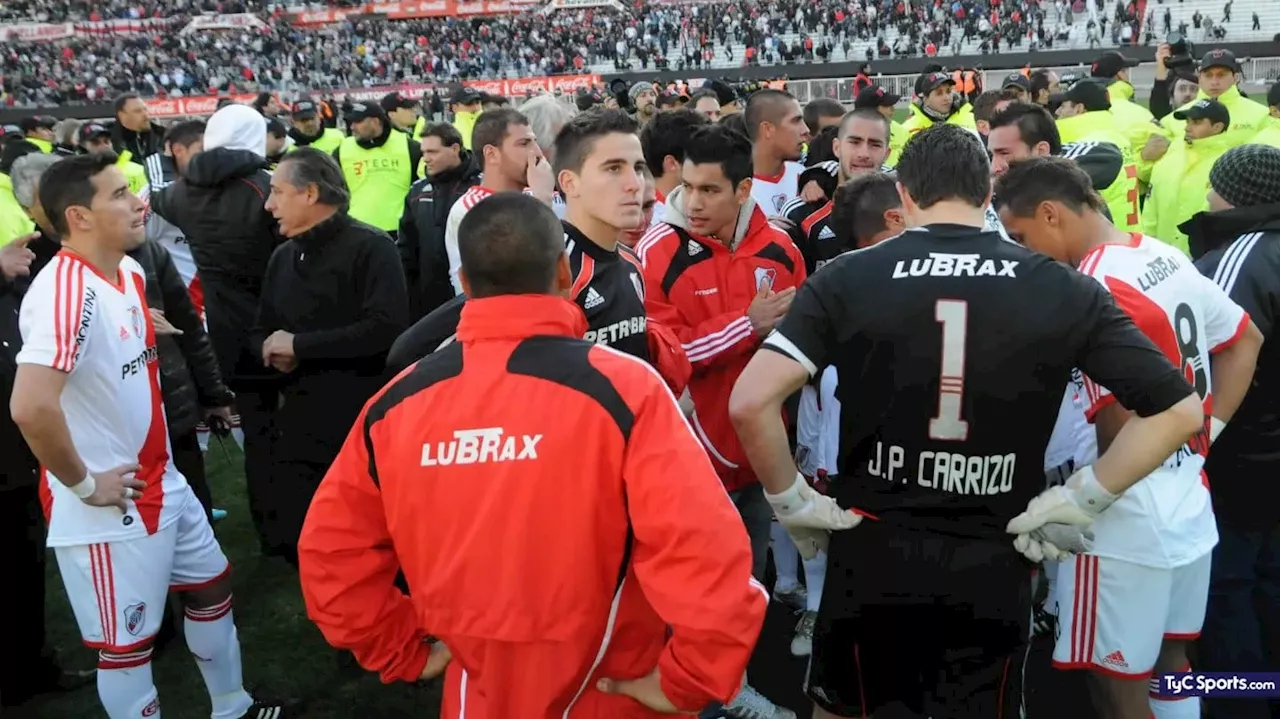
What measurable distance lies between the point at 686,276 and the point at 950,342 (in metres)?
1.40

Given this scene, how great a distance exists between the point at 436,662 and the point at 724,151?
218 cm

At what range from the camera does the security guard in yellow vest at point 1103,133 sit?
20.3 ft

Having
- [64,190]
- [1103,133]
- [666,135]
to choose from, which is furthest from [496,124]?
[1103,133]

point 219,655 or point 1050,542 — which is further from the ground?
point 1050,542

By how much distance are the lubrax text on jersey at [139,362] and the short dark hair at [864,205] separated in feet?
8.98

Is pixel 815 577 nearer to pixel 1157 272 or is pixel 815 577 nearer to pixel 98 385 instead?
pixel 1157 272

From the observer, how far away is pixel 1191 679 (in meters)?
3.15

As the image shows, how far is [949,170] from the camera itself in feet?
8.31

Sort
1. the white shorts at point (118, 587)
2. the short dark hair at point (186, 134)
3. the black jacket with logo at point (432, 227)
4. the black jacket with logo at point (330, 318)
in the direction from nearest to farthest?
1. the white shorts at point (118, 587)
2. the black jacket with logo at point (330, 318)
3. the black jacket with logo at point (432, 227)
4. the short dark hair at point (186, 134)

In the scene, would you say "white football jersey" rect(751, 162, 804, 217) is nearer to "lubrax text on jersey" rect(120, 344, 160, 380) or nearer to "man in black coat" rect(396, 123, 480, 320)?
"man in black coat" rect(396, 123, 480, 320)

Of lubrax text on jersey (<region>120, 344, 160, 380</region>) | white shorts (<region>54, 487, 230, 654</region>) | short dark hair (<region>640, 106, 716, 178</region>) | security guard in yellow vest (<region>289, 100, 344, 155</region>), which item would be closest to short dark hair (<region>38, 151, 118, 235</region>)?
lubrax text on jersey (<region>120, 344, 160, 380</region>)

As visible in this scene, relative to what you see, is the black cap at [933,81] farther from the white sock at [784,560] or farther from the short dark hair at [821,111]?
the white sock at [784,560]

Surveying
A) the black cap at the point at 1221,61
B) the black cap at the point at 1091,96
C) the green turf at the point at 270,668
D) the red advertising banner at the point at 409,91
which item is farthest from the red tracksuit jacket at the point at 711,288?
the red advertising banner at the point at 409,91

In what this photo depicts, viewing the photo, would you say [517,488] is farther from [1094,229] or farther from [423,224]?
[423,224]
